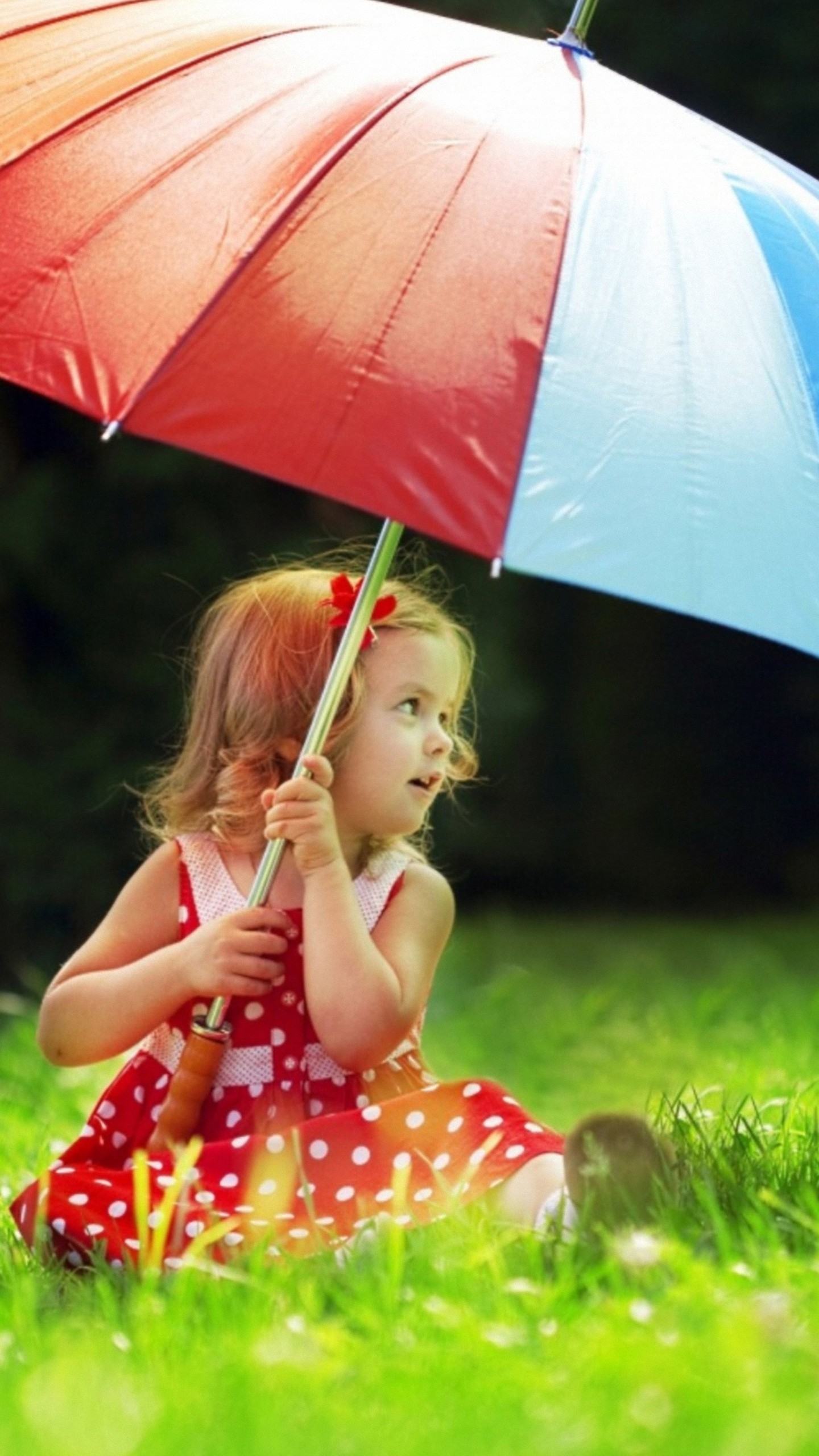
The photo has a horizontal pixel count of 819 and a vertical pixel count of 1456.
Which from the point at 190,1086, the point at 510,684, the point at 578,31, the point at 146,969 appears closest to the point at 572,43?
the point at 578,31

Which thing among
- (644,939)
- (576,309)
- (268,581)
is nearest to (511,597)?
(644,939)

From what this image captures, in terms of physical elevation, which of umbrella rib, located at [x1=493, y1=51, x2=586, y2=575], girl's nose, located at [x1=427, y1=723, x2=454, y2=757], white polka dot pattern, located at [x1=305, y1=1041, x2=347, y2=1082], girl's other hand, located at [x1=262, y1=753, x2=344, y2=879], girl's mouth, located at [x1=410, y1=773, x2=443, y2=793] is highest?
umbrella rib, located at [x1=493, y1=51, x2=586, y2=575]

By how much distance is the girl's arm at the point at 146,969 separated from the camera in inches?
98.0

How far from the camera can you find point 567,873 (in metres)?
8.29

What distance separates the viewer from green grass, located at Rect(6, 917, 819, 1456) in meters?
1.67

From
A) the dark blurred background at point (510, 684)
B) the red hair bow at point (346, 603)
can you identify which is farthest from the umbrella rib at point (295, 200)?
the dark blurred background at point (510, 684)

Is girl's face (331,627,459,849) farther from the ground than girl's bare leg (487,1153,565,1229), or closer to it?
farther from the ground

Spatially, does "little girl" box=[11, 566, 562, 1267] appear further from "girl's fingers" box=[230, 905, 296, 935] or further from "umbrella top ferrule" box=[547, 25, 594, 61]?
"umbrella top ferrule" box=[547, 25, 594, 61]

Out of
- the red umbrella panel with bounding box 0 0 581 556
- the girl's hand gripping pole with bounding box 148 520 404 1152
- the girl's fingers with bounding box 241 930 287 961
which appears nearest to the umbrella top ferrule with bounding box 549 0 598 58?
the red umbrella panel with bounding box 0 0 581 556

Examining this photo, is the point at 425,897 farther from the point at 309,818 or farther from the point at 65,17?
the point at 65,17

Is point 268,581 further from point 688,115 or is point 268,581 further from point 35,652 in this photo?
point 35,652

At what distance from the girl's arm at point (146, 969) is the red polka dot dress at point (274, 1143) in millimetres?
40

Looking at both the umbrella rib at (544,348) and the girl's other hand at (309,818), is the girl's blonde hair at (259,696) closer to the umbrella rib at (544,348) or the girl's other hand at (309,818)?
the girl's other hand at (309,818)

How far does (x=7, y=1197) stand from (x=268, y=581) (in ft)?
2.94
